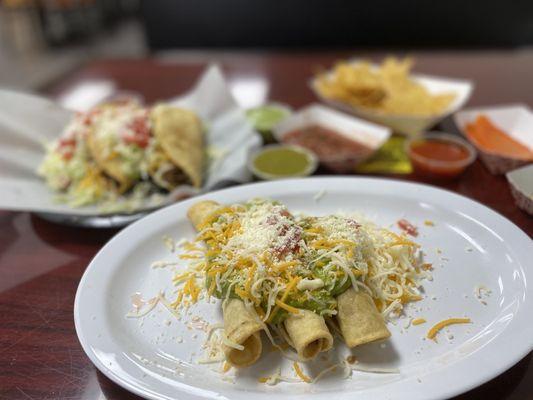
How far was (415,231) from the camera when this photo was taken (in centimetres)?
186

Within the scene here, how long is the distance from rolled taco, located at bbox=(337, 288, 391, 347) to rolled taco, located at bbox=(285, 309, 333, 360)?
6cm

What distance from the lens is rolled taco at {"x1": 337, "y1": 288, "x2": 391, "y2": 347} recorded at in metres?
1.33

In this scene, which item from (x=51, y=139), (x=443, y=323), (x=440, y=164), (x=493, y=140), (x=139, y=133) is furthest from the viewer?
(x=51, y=139)

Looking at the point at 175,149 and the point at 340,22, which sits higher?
the point at 340,22

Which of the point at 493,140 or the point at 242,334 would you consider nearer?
the point at 242,334

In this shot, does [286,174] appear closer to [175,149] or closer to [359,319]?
[175,149]

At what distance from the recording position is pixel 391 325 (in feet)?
4.84

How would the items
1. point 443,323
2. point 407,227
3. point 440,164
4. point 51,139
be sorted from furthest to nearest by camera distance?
point 51,139, point 440,164, point 407,227, point 443,323

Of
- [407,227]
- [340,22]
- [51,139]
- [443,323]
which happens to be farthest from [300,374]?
[340,22]

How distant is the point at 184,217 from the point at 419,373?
1172mm

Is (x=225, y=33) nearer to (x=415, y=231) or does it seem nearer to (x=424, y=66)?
(x=424, y=66)

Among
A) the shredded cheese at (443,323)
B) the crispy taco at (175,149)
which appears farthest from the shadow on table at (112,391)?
the crispy taco at (175,149)

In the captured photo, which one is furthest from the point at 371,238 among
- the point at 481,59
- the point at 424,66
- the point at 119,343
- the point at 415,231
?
the point at 481,59

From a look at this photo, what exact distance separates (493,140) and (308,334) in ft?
6.17
